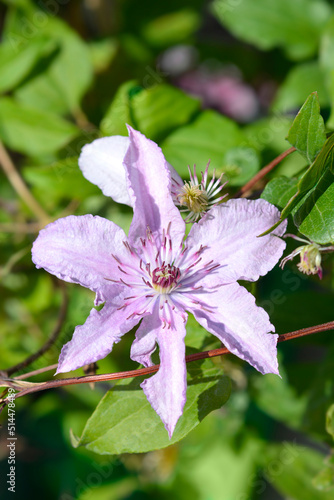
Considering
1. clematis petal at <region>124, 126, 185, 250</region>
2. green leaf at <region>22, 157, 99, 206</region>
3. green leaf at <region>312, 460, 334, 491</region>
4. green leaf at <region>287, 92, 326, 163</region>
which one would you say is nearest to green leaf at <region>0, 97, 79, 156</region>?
green leaf at <region>22, 157, 99, 206</region>

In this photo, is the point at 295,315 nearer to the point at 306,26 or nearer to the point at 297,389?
the point at 297,389

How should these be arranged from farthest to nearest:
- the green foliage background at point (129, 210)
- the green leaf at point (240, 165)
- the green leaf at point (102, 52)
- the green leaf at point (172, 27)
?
1. the green leaf at point (172, 27)
2. the green leaf at point (102, 52)
3. the green leaf at point (240, 165)
4. the green foliage background at point (129, 210)

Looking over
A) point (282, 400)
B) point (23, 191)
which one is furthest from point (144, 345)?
point (23, 191)

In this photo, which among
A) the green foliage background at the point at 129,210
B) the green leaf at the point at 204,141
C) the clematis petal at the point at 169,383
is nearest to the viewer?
the clematis petal at the point at 169,383

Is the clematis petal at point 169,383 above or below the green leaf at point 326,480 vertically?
above

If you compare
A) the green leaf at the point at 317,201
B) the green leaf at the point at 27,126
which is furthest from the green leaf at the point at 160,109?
the green leaf at the point at 317,201

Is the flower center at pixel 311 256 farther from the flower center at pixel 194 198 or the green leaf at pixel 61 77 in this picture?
the green leaf at pixel 61 77

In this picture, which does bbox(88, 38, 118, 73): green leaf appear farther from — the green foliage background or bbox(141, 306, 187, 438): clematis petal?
bbox(141, 306, 187, 438): clematis petal

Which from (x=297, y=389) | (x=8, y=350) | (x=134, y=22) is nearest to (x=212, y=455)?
(x=297, y=389)

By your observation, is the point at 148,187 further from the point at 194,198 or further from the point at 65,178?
the point at 65,178
